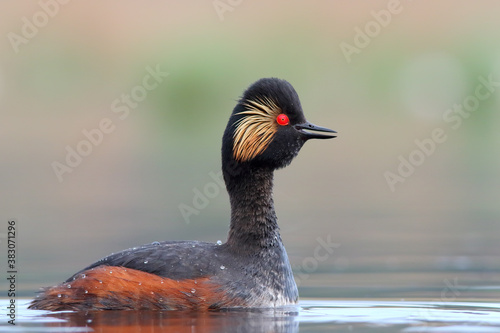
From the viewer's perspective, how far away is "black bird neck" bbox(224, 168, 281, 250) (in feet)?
41.4

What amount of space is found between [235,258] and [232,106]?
2624cm

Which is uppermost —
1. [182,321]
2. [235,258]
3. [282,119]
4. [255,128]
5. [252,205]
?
[282,119]

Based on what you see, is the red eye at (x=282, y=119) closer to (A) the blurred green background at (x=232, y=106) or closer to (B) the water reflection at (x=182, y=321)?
(B) the water reflection at (x=182, y=321)

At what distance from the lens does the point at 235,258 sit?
12133mm

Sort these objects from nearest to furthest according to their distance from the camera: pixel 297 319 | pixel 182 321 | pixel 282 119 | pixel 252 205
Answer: pixel 182 321 → pixel 297 319 → pixel 282 119 → pixel 252 205

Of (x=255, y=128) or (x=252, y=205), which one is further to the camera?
(x=252, y=205)

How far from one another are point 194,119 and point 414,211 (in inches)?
699

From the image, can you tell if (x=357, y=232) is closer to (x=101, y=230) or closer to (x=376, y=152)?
(x=101, y=230)

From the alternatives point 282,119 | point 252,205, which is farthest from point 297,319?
point 282,119

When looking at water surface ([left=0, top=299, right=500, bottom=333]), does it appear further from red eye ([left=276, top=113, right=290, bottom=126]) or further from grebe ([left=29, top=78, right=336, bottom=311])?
red eye ([left=276, top=113, right=290, bottom=126])

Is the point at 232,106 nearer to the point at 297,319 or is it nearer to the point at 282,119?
the point at 282,119

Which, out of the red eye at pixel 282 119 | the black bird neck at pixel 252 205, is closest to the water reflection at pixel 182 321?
the black bird neck at pixel 252 205

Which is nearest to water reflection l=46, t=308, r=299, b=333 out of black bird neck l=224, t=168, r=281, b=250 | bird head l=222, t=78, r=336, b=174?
black bird neck l=224, t=168, r=281, b=250

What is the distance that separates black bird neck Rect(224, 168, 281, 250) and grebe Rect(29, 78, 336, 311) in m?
0.01
